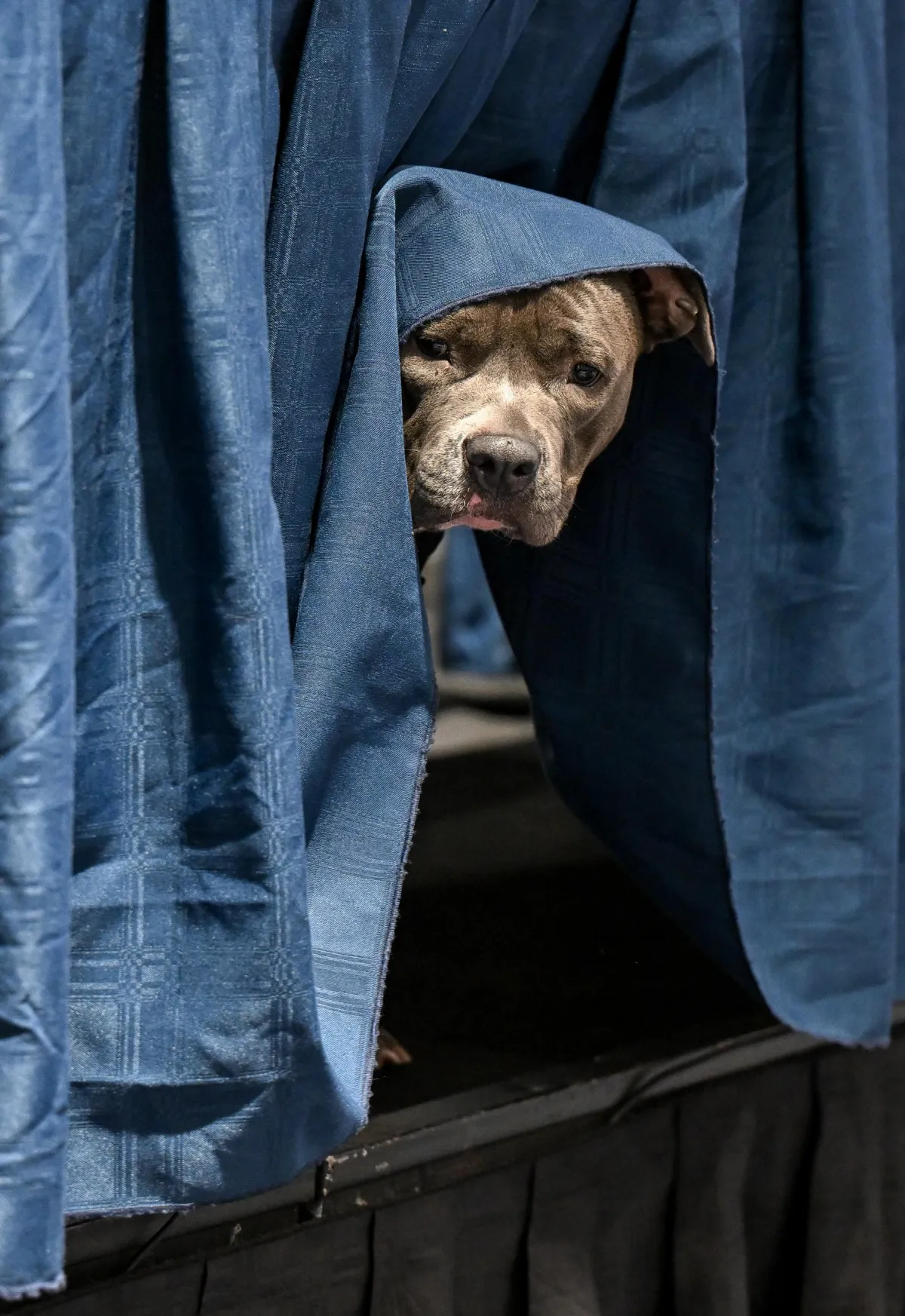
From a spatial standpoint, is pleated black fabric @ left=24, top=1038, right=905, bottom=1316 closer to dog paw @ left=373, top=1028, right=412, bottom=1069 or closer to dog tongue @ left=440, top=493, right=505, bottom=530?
dog paw @ left=373, top=1028, right=412, bottom=1069

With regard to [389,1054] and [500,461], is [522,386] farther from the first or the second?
[389,1054]

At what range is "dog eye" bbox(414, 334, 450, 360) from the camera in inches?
46.0

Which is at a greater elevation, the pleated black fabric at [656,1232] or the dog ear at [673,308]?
the dog ear at [673,308]

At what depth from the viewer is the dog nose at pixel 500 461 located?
1.13 metres

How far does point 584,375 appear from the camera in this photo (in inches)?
47.4

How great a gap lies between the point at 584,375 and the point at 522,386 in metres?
0.05

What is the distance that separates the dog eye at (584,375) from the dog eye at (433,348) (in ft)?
0.34

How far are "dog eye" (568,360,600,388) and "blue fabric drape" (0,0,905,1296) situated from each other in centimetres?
9

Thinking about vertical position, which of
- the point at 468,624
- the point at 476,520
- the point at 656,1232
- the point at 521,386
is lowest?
the point at 656,1232

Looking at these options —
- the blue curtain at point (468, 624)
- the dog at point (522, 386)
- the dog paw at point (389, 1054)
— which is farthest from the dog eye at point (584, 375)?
the blue curtain at point (468, 624)

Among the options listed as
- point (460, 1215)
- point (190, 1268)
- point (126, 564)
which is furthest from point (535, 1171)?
point (126, 564)

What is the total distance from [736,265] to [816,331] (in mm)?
83

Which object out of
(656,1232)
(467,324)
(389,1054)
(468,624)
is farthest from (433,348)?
(468,624)

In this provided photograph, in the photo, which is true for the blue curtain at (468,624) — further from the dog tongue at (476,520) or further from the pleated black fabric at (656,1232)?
the dog tongue at (476,520)
